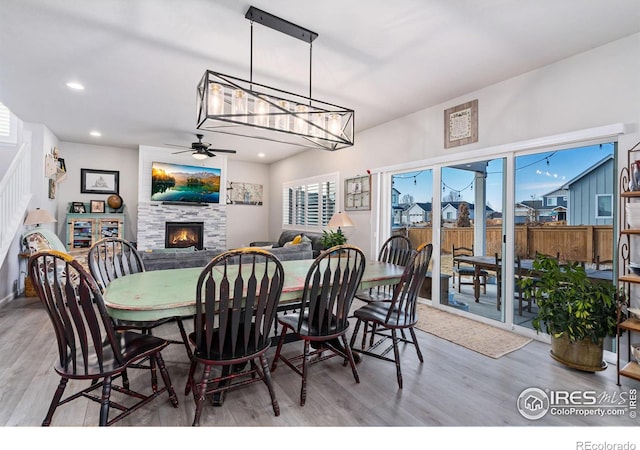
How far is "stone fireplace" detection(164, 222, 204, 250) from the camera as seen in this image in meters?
6.67

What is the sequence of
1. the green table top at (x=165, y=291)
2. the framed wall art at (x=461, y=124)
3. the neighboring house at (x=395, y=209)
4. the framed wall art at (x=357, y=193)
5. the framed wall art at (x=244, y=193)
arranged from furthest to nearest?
the framed wall art at (x=244, y=193), the framed wall art at (x=357, y=193), the neighboring house at (x=395, y=209), the framed wall art at (x=461, y=124), the green table top at (x=165, y=291)

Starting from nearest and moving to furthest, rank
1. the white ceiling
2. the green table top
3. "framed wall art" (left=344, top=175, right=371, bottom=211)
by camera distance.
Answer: the green table top, the white ceiling, "framed wall art" (left=344, top=175, right=371, bottom=211)

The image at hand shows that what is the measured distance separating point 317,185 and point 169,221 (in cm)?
327

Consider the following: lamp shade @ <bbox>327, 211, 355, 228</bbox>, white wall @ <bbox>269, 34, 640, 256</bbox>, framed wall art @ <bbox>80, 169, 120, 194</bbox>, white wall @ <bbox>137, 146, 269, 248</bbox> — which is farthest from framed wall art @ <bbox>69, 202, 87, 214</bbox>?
white wall @ <bbox>269, 34, 640, 256</bbox>

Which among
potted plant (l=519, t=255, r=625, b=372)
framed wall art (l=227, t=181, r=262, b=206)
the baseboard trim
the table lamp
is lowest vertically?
the baseboard trim

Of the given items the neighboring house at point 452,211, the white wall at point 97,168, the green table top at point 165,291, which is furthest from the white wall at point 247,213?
the green table top at point 165,291

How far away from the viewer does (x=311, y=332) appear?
203cm

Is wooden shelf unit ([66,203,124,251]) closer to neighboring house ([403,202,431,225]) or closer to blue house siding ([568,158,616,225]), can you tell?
neighboring house ([403,202,431,225])

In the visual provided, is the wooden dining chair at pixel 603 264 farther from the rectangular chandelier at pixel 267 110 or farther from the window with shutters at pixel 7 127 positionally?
the window with shutters at pixel 7 127

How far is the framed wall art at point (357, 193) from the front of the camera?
5047 millimetres

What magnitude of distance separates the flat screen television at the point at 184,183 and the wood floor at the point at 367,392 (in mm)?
4072

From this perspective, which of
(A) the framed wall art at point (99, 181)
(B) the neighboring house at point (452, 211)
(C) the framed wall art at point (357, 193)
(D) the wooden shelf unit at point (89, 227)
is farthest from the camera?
(A) the framed wall art at point (99, 181)

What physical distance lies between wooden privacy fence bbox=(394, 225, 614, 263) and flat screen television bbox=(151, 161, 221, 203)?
17.6ft
